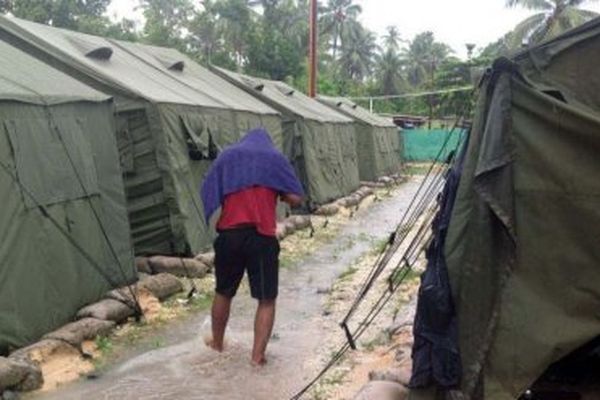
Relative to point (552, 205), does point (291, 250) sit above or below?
below

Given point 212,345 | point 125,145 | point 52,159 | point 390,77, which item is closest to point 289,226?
point 125,145

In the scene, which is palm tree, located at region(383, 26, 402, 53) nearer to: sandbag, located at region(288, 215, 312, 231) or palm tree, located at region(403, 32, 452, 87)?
palm tree, located at region(403, 32, 452, 87)

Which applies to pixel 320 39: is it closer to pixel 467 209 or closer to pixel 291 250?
pixel 291 250

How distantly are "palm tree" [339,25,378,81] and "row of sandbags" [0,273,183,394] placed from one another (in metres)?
58.1

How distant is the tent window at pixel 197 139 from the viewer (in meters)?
10.8

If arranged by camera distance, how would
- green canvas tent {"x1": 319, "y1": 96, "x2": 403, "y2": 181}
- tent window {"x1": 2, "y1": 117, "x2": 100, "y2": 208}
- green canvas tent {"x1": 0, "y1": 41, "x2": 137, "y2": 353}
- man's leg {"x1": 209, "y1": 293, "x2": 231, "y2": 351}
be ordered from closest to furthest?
man's leg {"x1": 209, "y1": 293, "x2": 231, "y2": 351} < green canvas tent {"x1": 0, "y1": 41, "x2": 137, "y2": 353} < tent window {"x1": 2, "y1": 117, "x2": 100, "y2": 208} < green canvas tent {"x1": 319, "y1": 96, "x2": 403, "y2": 181}

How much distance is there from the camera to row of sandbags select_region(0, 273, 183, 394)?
18.4 ft

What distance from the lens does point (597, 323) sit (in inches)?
173

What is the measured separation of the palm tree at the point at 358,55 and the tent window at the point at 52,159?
5859cm

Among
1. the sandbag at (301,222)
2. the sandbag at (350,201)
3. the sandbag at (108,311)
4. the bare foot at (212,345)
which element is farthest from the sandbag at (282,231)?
the bare foot at (212,345)

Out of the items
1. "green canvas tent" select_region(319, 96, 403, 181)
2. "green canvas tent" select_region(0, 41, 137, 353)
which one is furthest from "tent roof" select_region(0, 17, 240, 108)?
"green canvas tent" select_region(319, 96, 403, 181)

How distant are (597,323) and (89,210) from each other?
5411mm

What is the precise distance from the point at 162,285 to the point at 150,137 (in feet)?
7.48

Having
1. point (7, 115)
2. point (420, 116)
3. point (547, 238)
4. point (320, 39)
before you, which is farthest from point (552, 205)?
point (320, 39)
